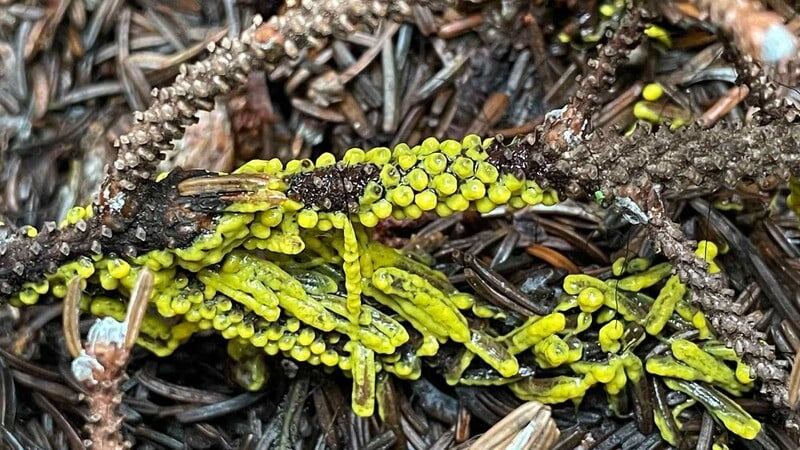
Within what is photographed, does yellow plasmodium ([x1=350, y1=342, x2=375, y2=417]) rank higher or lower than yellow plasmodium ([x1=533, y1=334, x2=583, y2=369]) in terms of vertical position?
higher

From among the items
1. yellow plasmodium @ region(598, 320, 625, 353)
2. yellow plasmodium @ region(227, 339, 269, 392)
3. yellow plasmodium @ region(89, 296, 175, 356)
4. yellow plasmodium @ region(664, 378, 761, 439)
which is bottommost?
yellow plasmodium @ region(664, 378, 761, 439)

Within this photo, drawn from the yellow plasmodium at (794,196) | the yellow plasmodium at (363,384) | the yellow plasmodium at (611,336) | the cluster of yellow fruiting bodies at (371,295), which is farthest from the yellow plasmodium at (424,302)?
the yellow plasmodium at (794,196)

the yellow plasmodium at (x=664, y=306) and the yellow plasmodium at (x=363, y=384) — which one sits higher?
the yellow plasmodium at (x=363, y=384)

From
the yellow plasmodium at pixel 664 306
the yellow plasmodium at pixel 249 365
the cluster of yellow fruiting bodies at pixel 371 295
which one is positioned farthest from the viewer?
the yellow plasmodium at pixel 249 365

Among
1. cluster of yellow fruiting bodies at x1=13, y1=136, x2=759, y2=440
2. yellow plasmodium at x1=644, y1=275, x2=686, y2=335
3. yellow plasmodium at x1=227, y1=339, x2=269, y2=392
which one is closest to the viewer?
cluster of yellow fruiting bodies at x1=13, y1=136, x2=759, y2=440

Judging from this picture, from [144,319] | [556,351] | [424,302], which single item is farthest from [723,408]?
[144,319]

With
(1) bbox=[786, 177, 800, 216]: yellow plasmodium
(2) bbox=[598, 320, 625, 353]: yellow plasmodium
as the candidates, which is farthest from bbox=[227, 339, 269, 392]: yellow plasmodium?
(1) bbox=[786, 177, 800, 216]: yellow plasmodium

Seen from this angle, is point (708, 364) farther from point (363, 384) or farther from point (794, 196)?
point (363, 384)

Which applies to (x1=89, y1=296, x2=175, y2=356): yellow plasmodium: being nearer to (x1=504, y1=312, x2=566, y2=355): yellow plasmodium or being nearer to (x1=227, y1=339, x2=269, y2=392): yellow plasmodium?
(x1=227, y1=339, x2=269, y2=392): yellow plasmodium

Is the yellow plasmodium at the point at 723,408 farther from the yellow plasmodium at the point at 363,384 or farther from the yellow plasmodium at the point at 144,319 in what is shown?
the yellow plasmodium at the point at 144,319

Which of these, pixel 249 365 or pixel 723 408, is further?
pixel 249 365

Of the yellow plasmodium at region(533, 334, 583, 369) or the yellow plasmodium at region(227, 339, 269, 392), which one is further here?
the yellow plasmodium at region(227, 339, 269, 392)
